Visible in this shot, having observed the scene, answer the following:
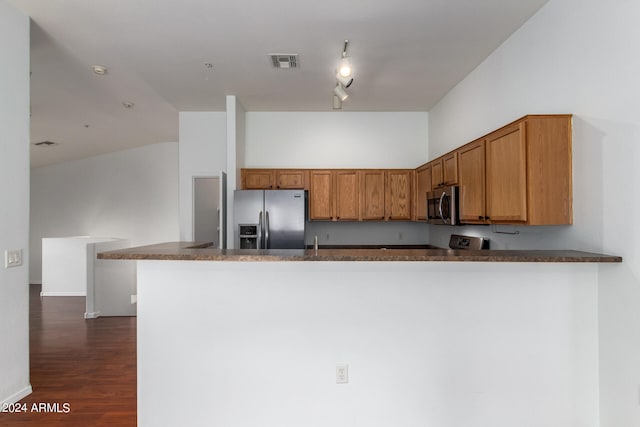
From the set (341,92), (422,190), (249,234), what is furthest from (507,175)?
(249,234)

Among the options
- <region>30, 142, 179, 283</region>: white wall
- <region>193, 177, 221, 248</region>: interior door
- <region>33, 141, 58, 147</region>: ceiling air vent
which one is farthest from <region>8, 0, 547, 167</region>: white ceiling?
<region>30, 142, 179, 283</region>: white wall

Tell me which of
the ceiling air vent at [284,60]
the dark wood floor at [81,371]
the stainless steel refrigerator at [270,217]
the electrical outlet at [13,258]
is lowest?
the dark wood floor at [81,371]

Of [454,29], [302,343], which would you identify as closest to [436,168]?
[454,29]

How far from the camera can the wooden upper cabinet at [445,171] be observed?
364 centimetres

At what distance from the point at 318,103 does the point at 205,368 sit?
3.69 metres

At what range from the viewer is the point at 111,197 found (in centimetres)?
797

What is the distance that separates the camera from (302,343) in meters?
2.38

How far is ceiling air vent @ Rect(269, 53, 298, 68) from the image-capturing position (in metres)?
3.56

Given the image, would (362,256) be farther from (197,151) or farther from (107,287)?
(107,287)

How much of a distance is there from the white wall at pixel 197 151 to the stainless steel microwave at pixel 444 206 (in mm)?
2963

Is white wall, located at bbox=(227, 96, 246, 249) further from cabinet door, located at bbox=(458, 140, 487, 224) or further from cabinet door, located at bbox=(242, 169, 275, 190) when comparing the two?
cabinet door, located at bbox=(458, 140, 487, 224)

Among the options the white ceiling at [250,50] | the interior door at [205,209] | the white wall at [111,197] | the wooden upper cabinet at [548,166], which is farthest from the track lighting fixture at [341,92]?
the white wall at [111,197]

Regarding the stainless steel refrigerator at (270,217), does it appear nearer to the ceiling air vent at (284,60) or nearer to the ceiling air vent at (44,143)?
the ceiling air vent at (284,60)

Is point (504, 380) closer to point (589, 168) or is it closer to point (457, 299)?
point (457, 299)
